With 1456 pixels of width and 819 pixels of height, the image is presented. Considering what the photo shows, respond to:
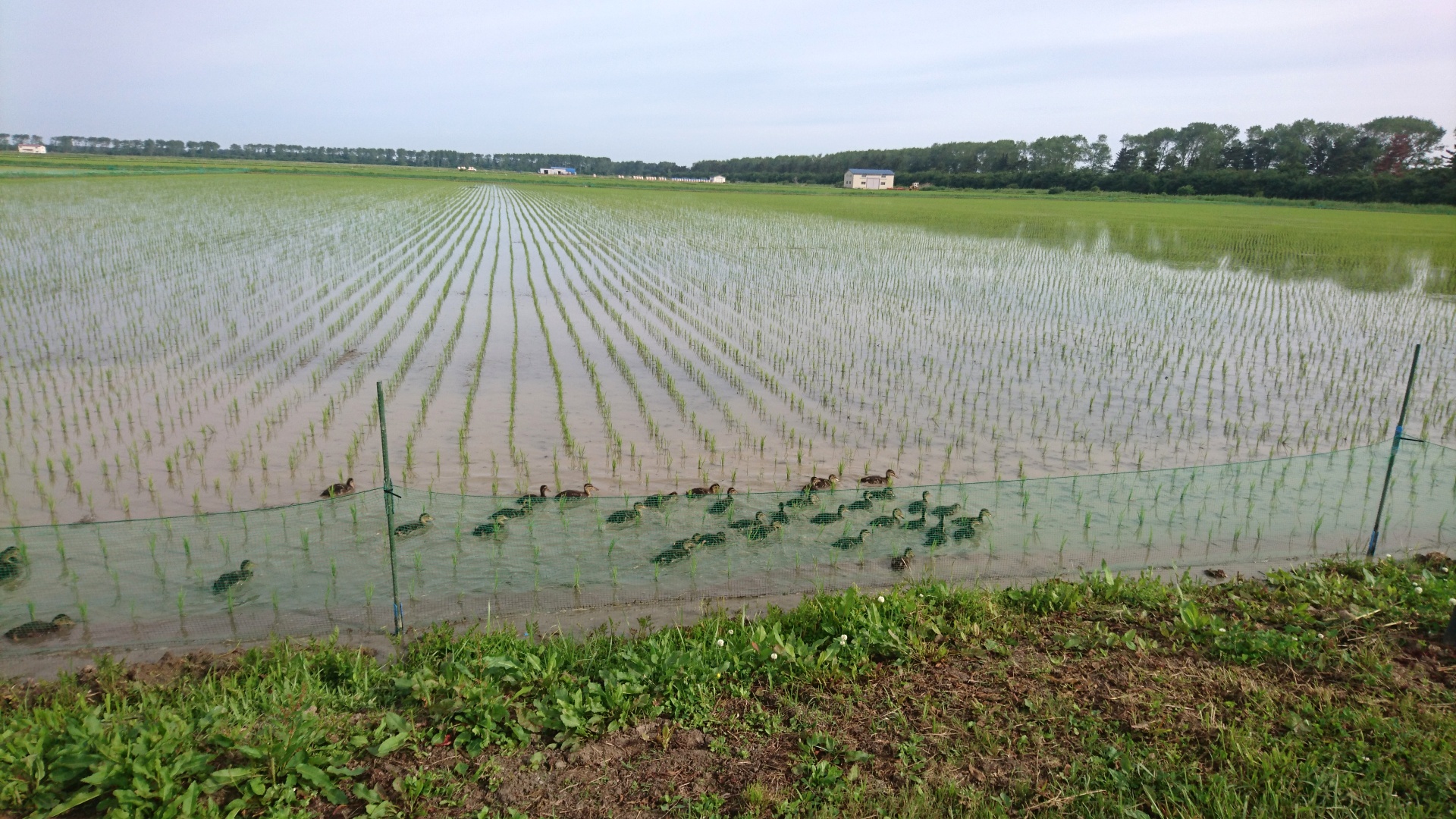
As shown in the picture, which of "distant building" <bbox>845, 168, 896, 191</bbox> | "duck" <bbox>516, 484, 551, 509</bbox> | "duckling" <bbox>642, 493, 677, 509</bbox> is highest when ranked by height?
"distant building" <bbox>845, 168, 896, 191</bbox>

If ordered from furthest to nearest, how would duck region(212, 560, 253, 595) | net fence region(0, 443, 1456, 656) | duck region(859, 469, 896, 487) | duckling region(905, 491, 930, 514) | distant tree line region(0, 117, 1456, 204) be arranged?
distant tree line region(0, 117, 1456, 204) < duck region(859, 469, 896, 487) < duckling region(905, 491, 930, 514) < duck region(212, 560, 253, 595) < net fence region(0, 443, 1456, 656)

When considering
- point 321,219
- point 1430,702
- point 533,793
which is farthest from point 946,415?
point 321,219

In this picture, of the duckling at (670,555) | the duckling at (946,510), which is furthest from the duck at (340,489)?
the duckling at (946,510)

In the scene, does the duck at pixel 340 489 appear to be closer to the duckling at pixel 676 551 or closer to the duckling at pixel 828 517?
the duckling at pixel 676 551

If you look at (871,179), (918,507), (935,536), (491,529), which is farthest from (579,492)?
(871,179)

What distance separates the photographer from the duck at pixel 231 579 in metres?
4.94

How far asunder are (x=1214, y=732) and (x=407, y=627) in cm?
422

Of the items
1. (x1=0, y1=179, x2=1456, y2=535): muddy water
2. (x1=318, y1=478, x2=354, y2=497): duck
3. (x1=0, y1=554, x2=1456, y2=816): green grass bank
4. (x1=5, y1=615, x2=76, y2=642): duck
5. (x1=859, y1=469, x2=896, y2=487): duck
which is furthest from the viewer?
(x1=0, y1=179, x2=1456, y2=535): muddy water

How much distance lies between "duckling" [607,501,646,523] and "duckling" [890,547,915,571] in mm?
1867

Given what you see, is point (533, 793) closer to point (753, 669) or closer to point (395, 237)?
point (753, 669)

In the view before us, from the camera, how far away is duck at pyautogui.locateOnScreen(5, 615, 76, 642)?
4418mm

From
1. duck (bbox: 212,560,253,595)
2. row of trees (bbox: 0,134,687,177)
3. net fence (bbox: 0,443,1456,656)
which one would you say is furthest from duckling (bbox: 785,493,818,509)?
row of trees (bbox: 0,134,687,177)

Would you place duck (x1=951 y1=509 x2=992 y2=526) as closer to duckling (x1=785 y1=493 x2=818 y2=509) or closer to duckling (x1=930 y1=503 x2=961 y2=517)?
duckling (x1=930 y1=503 x2=961 y2=517)

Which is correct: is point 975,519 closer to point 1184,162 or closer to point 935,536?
point 935,536
